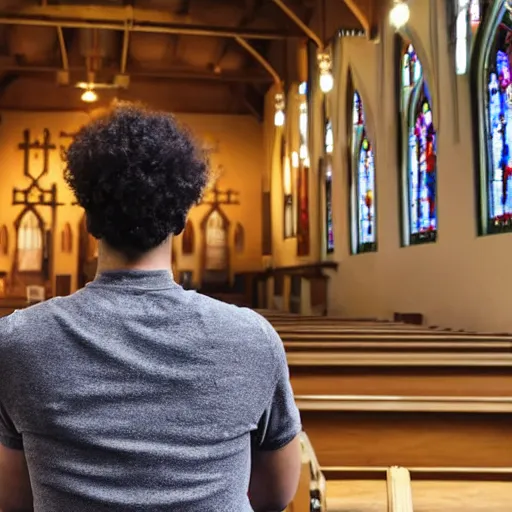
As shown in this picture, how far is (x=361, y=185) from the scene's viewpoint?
32.9ft

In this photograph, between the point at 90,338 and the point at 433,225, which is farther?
the point at 433,225

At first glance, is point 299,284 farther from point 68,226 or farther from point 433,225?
point 68,226

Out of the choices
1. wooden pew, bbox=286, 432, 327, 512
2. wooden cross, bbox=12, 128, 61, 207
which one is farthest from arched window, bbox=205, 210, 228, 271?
wooden pew, bbox=286, 432, 327, 512

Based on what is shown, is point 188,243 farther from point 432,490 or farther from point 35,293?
point 432,490

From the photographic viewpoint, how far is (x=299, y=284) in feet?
39.9

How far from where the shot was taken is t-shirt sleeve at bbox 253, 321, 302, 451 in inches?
45.9

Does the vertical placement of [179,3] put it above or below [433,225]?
above

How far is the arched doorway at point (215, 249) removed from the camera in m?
16.2

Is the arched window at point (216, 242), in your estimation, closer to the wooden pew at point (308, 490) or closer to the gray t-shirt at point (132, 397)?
the wooden pew at point (308, 490)

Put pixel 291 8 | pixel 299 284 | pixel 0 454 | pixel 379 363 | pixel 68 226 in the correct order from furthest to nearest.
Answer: pixel 68 226 → pixel 299 284 → pixel 291 8 → pixel 379 363 → pixel 0 454

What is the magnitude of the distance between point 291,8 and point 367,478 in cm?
1019

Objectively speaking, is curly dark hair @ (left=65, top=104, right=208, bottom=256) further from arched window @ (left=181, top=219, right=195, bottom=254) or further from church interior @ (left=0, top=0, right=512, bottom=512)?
arched window @ (left=181, top=219, right=195, bottom=254)

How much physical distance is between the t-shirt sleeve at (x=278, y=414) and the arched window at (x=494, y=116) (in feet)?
17.5

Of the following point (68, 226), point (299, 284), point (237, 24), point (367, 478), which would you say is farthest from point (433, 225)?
point (68, 226)
